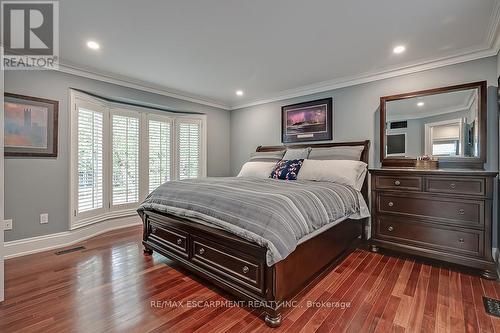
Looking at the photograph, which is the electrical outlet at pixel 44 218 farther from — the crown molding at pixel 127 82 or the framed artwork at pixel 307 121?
the framed artwork at pixel 307 121

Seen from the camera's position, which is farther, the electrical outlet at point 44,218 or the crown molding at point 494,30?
the electrical outlet at point 44,218

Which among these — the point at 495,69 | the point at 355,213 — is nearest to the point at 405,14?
the point at 495,69

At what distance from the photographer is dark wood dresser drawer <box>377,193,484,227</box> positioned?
2.40 m

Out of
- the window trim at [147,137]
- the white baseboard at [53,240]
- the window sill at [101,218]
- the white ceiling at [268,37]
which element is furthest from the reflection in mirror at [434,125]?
the white baseboard at [53,240]

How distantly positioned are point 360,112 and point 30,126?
4372 mm

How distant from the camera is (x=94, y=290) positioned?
6.86 ft

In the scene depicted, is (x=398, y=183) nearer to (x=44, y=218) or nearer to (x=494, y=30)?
(x=494, y=30)

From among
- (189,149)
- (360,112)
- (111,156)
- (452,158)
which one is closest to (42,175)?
(111,156)

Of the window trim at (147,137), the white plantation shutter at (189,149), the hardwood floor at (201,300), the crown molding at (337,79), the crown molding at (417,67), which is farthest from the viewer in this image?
the white plantation shutter at (189,149)

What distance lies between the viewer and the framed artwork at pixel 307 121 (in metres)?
3.95

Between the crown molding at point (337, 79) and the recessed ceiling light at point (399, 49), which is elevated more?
the recessed ceiling light at point (399, 49)

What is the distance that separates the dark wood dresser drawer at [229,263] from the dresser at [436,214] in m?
1.94

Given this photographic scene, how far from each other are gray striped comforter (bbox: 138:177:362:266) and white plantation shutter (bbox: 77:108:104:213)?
1.43m

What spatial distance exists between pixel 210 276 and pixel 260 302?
56 cm
